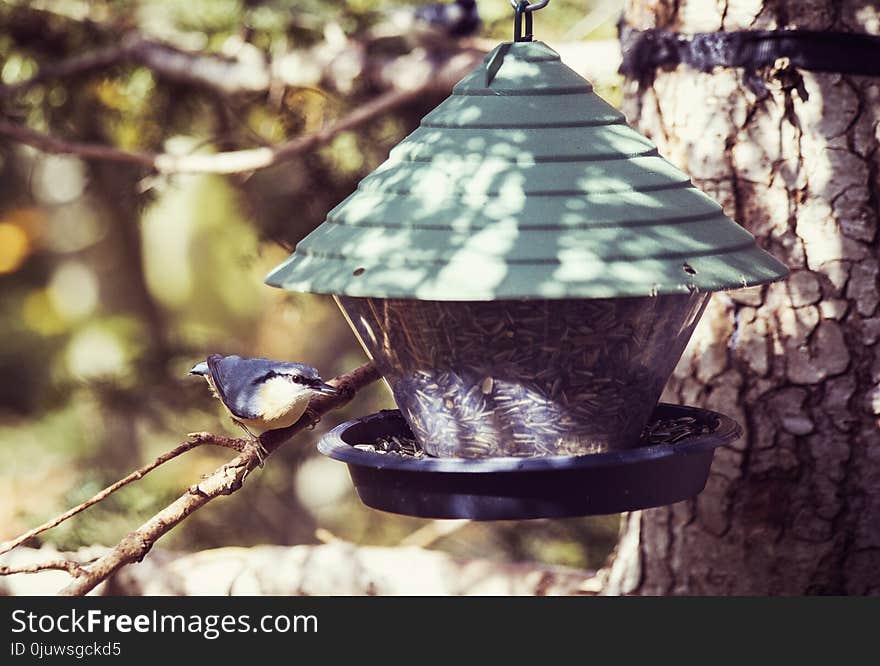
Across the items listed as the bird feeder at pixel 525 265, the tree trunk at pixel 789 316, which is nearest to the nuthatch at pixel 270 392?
the bird feeder at pixel 525 265

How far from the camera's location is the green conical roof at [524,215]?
2021 millimetres

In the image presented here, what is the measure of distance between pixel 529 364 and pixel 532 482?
8.8 inches

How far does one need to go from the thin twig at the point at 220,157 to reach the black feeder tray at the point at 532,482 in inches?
89.0

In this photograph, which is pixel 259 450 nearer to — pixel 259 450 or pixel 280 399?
pixel 259 450

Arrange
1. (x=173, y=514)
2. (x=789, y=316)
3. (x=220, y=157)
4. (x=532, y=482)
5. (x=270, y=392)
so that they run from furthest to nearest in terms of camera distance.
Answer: (x=220, y=157) → (x=789, y=316) → (x=270, y=392) → (x=173, y=514) → (x=532, y=482)

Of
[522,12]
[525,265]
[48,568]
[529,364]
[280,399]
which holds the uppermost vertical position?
[522,12]

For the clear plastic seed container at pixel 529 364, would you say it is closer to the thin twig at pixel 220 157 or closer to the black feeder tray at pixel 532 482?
the black feeder tray at pixel 532 482

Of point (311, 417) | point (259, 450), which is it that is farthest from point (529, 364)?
point (311, 417)

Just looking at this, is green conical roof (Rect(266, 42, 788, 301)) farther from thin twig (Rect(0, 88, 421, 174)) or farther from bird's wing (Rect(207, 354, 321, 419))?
thin twig (Rect(0, 88, 421, 174))

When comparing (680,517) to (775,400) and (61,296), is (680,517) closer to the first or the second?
(775,400)

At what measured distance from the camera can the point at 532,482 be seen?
2.14 meters

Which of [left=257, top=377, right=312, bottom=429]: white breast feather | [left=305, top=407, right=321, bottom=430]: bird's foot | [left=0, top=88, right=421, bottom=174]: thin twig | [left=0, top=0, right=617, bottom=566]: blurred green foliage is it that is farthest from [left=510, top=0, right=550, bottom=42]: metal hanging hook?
[left=0, top=0, right=617, bottom=566]: blurred green foliage

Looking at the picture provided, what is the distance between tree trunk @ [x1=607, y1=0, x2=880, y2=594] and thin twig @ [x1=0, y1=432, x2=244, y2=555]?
146cm

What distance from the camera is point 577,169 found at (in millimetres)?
2188
